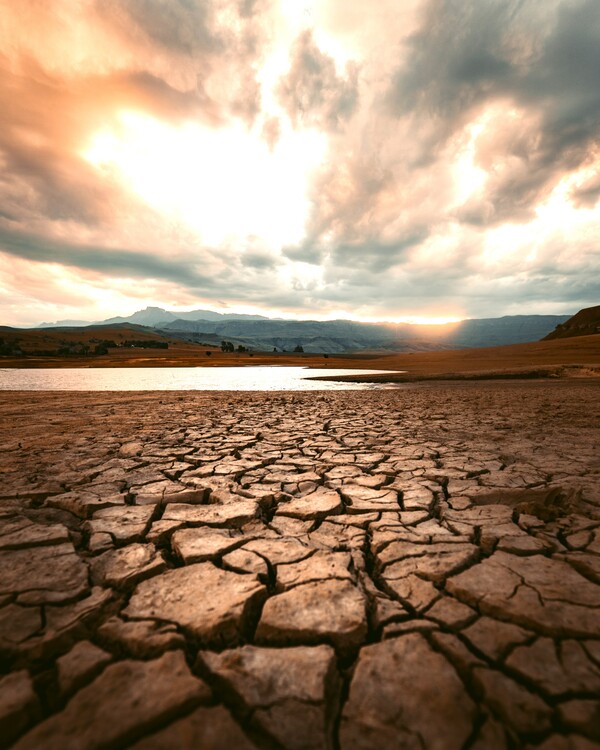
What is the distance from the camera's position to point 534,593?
5.00 feet

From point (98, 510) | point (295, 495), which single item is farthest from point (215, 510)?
point (98, 510)

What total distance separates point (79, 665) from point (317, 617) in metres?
0.87

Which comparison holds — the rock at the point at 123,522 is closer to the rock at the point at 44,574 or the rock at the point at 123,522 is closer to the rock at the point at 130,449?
the rock at the point at 44,574

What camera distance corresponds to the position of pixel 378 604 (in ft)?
4.89

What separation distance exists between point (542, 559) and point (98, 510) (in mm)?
2820

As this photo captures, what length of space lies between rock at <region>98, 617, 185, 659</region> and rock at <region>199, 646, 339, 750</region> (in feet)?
0.53

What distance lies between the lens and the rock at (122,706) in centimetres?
94

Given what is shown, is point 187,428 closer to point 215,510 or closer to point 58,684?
point 215,510

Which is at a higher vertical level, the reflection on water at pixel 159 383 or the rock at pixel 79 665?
the rock at pixel 79 665

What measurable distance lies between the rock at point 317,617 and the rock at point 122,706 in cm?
32

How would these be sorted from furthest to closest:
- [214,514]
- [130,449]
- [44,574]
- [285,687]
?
[130,449] < [214,514] < [44,574] < [285,687]

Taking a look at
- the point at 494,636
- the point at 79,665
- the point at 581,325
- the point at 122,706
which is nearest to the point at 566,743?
the point at 494,636

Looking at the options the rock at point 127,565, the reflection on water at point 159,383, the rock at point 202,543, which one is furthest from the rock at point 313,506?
the reflection on water at point 159,383

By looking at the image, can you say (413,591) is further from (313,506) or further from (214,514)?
(214,514)
